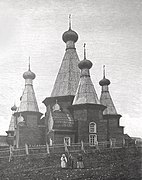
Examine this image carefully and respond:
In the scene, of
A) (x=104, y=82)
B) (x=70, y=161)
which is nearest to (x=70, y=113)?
(x=104, y=82)

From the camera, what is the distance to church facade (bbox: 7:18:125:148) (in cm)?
2283

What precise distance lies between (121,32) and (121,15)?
91 cm

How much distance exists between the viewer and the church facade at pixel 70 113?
899 inches

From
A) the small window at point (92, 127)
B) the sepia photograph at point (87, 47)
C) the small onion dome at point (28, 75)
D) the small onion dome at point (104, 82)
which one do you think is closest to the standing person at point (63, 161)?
the sepia photograph at point (87, 47)

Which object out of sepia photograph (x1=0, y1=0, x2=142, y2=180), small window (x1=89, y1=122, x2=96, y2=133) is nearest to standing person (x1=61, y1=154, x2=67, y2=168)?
sepia photograph (x1=0, y1=0, x2=142, y2=180)

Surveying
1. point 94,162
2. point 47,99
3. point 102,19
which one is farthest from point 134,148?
point 47,99

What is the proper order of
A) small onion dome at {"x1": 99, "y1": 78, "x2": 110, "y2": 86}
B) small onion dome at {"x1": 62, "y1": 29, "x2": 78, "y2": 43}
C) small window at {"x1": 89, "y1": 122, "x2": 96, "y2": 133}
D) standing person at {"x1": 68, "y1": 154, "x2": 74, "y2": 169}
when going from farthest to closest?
small onion dome at {"x1": 99, "y1": 78, "x2": 110, "y2": 86}
small onion dome at {"x1": 62, "y1": 29, "x2": 78, "y2": 43}
small window at {"x1": 89, "y1": 122, "x2": 96, "y2": 133}
standing person at {"x1": 68, "y1": 154, "x2": 74, "y2": 169}

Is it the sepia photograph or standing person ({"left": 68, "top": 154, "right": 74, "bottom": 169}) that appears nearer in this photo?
the sepia photograph

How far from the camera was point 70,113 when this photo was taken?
24.2 metres

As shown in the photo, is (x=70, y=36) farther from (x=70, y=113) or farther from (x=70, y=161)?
(x=70, y=161)

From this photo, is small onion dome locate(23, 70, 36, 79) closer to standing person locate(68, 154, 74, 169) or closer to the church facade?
the church facade

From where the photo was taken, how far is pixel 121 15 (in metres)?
14.7

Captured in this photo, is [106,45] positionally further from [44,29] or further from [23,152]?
[23,152]

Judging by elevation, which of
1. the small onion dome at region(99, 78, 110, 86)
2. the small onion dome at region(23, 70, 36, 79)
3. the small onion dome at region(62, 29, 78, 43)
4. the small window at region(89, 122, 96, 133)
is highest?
the small onion dome at region(62, 29, 78, 43)
